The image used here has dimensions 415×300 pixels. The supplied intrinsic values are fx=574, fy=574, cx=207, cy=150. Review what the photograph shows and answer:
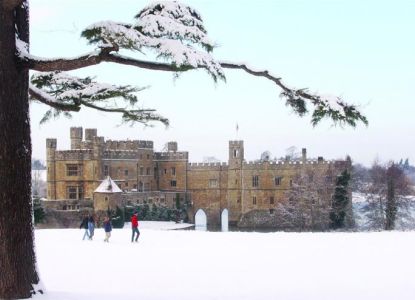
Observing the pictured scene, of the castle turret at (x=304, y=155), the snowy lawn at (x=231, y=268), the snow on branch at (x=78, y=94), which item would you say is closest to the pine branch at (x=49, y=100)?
the snow on branch at (x=78, y=94)

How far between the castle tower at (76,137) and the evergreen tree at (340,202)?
67.3 feet

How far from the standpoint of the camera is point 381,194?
38469 mm

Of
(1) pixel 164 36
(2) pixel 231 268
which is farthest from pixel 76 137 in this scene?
(1) pixel 164 36

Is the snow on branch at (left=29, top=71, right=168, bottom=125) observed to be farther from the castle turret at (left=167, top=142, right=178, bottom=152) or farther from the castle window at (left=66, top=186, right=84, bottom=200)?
the castle turret at (left=167, top=142, right=178, bottom=152)

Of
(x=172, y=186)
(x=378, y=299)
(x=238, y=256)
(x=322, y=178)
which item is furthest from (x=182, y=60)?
(x=172, y=186)

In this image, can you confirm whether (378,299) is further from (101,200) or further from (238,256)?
(101,200)

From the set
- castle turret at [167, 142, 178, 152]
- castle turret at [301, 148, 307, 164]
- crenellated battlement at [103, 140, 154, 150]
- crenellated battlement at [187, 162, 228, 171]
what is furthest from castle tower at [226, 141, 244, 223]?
crenellated battlement at [103, 140, 154, 150]

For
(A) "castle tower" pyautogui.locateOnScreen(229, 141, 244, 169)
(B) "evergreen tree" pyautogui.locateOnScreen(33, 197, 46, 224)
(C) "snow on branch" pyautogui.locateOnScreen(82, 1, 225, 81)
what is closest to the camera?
(C) "snow on branch" pyautogui.locateOnScreen(82, 1, 225, 81)

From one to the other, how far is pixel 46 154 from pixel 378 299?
126 feet

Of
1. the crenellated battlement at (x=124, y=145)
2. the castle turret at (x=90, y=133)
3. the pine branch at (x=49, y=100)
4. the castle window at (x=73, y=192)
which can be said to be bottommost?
the castle window at (x=73, y=192)

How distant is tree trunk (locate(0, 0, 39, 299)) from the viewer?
656 cm

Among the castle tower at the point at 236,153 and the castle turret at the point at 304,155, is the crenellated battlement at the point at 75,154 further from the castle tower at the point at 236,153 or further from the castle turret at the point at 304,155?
the castle turret at the point at 304,155

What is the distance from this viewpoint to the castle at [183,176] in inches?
1699

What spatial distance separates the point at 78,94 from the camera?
7.89m
